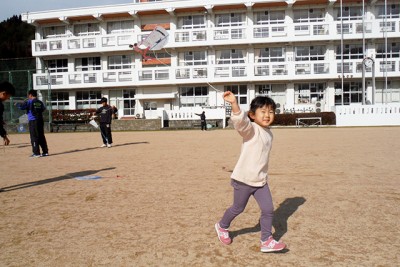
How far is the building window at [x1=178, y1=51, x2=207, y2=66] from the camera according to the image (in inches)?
1342

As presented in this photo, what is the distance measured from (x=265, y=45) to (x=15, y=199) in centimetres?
3049

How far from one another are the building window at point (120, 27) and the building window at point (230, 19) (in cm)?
874

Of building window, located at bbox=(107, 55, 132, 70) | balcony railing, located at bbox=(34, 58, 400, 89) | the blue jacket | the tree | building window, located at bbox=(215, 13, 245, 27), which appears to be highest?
the tree

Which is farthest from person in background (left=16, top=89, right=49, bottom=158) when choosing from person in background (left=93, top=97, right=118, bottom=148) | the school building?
the school building

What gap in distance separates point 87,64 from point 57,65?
3479 mm

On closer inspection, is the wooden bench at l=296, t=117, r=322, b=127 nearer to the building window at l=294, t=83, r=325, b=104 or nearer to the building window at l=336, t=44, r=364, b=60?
the building window at l=294, t=83, r=325, b=104

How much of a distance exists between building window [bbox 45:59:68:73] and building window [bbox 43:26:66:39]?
2629 mm

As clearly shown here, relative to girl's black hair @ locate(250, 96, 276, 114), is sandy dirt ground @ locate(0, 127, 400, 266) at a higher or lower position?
lower

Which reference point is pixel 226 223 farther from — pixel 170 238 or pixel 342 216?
pixel 342 216

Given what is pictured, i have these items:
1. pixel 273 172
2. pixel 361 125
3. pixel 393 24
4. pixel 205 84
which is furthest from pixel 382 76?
pixel 273 172

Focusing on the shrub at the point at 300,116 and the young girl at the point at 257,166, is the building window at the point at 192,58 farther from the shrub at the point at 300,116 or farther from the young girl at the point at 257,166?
the young girl at the point at 257,166

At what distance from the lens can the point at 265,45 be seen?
108 ft

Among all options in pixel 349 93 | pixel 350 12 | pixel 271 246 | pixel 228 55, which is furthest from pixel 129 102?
pixel 271 246

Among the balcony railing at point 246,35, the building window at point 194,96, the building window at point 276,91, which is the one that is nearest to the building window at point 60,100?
the balcony railing at point 246,35
